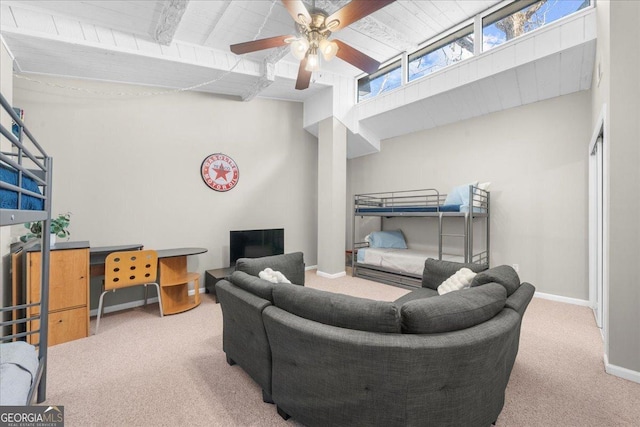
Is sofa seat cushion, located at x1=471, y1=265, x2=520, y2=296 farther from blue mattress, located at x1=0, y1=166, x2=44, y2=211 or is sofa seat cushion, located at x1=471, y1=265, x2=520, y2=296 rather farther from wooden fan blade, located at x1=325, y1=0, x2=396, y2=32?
blue mattress, located at x1=0, y1=166, x2=44, y2=211

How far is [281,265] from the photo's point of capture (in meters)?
3.00

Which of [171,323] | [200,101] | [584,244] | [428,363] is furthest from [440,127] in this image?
[171,323]

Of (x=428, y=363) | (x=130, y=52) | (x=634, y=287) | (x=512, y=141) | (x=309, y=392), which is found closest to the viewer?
(x=428, y=363)

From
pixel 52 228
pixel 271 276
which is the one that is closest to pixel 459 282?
pixel 271 276

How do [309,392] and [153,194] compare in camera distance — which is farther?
[153,194]

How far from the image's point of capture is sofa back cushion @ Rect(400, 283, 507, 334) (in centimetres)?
133

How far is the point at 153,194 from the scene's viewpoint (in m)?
3.76

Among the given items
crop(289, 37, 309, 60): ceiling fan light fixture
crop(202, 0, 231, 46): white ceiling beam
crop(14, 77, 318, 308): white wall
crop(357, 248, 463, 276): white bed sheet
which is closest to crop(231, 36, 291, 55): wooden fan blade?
crop(289, 37, 309, 60): ceiling fan light fixture

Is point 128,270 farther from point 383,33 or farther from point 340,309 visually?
point 383,33

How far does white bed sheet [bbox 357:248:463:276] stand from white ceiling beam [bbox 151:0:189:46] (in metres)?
4.09

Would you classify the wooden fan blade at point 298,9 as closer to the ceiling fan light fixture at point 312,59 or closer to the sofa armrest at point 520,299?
the ceiling fan light fixture at point 312,59

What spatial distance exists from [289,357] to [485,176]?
4.16 metres

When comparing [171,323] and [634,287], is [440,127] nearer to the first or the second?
[634,287]

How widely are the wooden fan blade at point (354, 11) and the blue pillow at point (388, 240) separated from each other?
3736 millimetres
